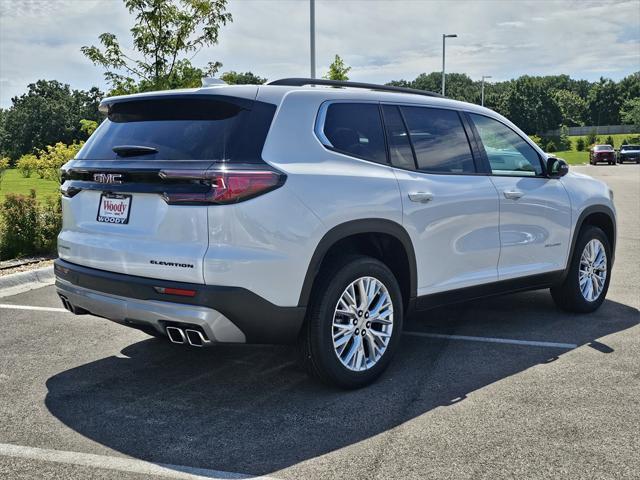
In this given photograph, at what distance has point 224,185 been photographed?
3867 millimetres

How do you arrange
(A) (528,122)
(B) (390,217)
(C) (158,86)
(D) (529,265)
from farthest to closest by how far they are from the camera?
1. (A) (528,122)
2. (C) (158,86)
3. (D) (529,265)
4. (B) (390,217)

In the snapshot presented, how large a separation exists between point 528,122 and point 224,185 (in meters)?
128

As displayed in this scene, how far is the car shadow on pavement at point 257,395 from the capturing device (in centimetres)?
372

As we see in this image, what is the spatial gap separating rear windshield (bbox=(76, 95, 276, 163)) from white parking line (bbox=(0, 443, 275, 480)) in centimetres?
163

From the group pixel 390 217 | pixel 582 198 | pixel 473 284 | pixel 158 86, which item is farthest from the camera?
pixel 158 86

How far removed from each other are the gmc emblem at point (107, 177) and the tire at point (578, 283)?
4072mm

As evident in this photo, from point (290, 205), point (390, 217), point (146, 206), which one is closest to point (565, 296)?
point (390, 217)

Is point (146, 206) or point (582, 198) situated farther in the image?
point (582, 198)

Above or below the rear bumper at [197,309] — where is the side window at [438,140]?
above

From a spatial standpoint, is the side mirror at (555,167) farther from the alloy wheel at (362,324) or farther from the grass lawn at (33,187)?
the grass lawn at (33,187)

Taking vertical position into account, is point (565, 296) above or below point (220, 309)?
below

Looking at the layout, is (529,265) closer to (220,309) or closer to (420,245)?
(420,245)

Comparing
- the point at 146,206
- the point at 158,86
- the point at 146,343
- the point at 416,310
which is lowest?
the point at 146,343

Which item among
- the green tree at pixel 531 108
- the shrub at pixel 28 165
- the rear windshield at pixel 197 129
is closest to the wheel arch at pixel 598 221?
the rear windshield at pixel 197 129
